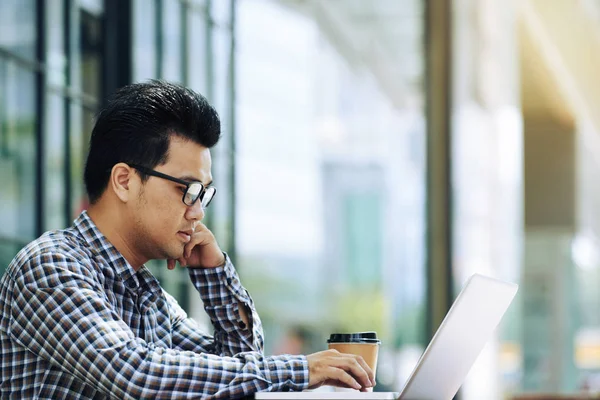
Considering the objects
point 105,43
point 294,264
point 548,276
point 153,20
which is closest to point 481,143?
point 548,276

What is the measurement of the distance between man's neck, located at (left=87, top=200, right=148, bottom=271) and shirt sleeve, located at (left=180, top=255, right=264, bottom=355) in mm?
253

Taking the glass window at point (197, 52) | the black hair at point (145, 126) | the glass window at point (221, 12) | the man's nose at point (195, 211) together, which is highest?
the glass window at point (221, 12)

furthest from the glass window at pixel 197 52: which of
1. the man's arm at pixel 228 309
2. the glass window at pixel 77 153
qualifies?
the man's arm at pixel 228 309

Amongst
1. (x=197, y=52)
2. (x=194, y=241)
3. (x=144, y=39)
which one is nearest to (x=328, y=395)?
(x=194, y=241)

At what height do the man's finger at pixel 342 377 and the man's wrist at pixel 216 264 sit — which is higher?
the man's wrist at pixel 216 264

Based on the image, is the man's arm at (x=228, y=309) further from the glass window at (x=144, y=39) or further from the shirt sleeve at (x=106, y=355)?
the glass window at (x=144, y=39)

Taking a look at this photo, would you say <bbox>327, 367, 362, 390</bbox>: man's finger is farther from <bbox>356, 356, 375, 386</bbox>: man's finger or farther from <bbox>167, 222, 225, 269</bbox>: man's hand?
<bbox>167, 222, 225, 269</bbox>: man's hand

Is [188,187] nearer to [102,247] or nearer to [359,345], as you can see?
[102,247]

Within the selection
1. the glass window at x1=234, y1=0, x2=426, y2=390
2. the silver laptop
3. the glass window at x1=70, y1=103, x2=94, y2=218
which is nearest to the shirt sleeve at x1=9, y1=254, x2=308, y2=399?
the silver laptop

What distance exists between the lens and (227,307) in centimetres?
194

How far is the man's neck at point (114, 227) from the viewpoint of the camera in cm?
169

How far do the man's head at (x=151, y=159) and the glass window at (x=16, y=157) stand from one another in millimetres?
2453

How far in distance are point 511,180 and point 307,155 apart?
2234cm

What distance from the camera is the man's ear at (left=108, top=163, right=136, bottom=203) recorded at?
1679mm
